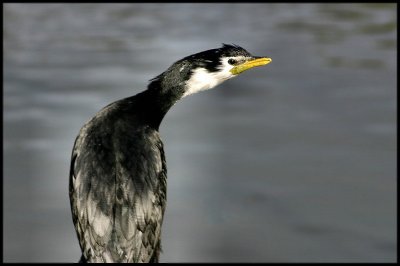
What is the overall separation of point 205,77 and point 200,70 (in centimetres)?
8

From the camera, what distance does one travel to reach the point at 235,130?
1033cm

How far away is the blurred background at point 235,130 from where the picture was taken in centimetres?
796

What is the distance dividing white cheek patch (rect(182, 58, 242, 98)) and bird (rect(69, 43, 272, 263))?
60cm

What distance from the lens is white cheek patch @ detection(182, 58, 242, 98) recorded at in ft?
21.9

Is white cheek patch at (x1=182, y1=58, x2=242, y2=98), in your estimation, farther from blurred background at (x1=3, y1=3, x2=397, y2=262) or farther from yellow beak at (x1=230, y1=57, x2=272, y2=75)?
blurred background at (x1=3, y1=3, x2=397, y2=262)

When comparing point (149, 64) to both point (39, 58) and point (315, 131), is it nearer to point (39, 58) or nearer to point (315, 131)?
point (39, 58)

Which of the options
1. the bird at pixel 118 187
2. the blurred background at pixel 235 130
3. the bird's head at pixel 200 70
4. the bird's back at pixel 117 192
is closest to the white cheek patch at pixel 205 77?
the bird's head at pixel 200 70

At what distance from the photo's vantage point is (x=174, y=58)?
526 inches

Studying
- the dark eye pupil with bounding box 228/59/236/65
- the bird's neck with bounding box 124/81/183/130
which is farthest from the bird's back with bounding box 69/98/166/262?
the dark eye pupil with bounding box 228/59/236/65

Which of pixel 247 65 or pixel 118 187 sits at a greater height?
pixel 247 65

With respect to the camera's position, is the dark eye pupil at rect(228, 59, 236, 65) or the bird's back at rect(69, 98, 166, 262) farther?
the dark eye pupil at rect(228, 59, 236, 65)

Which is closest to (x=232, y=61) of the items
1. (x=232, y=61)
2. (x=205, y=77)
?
(x=232, y=61)

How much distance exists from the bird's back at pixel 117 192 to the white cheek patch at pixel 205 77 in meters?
0.89

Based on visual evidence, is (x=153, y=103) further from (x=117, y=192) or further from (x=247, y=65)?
(x=117, y=192)
